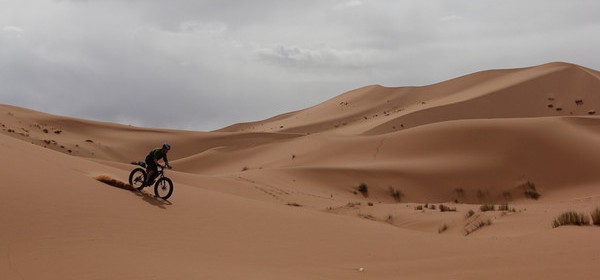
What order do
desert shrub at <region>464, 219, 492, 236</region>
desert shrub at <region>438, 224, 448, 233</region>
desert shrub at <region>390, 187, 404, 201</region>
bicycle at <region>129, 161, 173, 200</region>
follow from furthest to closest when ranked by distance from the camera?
desert shrub at <region>390, 187, 404, 201</region> < desert shrub at <region>438, 224, 448, 233</region> < desert shrub at <region>464, 219, 492, 236</region> < bicycle at <region>129, 161, 173, 200</region>

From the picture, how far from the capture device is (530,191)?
25.6m

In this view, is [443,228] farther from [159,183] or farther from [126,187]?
[126,187]

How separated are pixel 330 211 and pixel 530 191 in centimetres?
1222

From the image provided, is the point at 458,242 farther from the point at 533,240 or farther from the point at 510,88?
the point at 510,88

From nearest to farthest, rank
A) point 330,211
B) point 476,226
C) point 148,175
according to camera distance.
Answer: point 148,175, point 476,226, point 330,211

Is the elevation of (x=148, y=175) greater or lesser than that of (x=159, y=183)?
greater

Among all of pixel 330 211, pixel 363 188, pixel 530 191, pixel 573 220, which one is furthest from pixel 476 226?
pixel 530 191

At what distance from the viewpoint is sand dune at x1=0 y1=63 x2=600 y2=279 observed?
691cm

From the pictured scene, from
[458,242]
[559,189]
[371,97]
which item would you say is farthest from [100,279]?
[371,97]

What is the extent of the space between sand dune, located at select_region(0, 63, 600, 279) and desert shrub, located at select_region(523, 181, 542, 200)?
9cm

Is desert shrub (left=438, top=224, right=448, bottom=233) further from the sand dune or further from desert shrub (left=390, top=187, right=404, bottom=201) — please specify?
desert shrub (left=390, top=187, right=404, bottom=201)

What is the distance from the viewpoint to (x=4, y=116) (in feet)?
157

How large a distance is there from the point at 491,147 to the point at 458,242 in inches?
889

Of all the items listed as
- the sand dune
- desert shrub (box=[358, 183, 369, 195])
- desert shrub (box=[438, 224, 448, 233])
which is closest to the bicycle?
the sand dune
